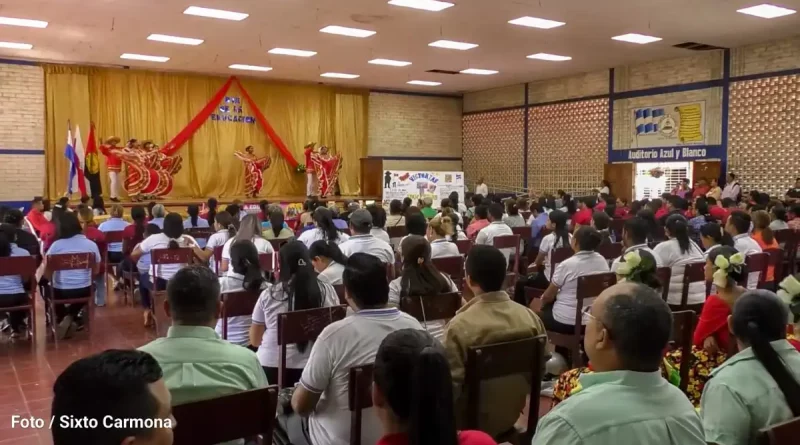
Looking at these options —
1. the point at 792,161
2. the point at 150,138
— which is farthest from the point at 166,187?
the point at 792,161

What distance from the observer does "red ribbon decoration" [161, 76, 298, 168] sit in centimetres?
1584

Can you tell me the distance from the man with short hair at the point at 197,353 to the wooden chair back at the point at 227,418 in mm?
143

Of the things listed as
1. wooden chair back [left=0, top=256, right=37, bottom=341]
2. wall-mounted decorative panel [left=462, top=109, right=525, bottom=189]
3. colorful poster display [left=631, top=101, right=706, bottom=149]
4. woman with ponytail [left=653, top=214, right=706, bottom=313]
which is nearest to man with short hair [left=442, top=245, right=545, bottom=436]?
woman with ponytail [left=653, top=214, right=706, bottom=313]

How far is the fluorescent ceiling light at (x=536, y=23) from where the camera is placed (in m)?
10.3

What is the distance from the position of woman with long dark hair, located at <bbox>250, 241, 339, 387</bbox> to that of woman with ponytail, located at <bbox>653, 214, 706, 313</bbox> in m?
2.86

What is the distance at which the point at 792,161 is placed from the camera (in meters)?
12.1

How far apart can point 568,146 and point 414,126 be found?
16.0ft

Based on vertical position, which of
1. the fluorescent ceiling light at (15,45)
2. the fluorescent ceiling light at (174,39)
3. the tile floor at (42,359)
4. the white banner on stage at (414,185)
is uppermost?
the fluorescent ceiling light at (174,39)

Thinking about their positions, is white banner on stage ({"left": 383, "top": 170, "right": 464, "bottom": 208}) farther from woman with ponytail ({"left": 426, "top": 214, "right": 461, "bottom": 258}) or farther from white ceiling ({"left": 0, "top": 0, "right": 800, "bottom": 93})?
woman with ponytail ({"left": 426, "top": 214, "right": 461, "bottom": 258})

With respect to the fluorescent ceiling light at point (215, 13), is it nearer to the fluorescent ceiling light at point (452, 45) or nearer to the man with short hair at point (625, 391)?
the fluorescent ceiling light at point (452, 45)

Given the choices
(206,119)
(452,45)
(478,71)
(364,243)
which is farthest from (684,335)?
(206,119)

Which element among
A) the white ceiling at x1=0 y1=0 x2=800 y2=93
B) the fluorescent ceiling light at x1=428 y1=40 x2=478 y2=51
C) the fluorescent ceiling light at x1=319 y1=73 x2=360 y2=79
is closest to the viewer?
the white ceiling at x1=0 y1=0 x2=800 y2=93

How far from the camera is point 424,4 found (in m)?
9.30

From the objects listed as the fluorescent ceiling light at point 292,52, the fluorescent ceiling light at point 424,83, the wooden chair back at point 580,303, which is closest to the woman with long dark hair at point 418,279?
the wooden chair back at point 580,303
